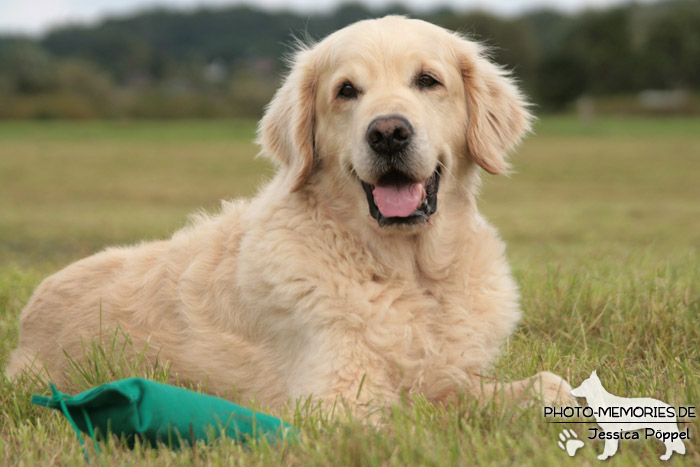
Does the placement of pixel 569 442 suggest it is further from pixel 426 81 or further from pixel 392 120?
pixel 426 81

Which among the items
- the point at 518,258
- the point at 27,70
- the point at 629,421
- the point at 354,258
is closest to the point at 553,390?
the point at 629,421

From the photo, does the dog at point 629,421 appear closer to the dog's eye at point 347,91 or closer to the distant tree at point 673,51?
the dog's eye at point 347,91

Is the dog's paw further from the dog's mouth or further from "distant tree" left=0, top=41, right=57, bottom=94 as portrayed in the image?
"distant tree" left=0, top=41, right=57, bottom=94

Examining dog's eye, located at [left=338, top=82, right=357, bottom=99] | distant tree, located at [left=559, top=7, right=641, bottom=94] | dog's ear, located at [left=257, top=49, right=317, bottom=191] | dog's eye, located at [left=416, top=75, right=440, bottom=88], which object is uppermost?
dog's eye, located at [left=416, top=75, right=440, bottom=88]

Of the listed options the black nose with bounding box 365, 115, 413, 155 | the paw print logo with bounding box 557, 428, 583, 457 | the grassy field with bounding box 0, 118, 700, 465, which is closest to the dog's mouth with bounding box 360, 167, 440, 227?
the black nose with bounding box 365, 115, 413, 155

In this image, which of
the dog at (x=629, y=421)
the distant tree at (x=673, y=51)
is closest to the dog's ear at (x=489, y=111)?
the dog at (x=629, y=421)

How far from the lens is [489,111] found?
4.42 metres

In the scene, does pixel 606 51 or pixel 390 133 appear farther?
pixel 606 51

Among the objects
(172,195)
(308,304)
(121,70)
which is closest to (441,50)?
(308,304)

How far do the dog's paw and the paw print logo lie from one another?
0.34 meters

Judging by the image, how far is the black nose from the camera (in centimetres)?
375

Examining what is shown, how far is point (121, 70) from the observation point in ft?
270

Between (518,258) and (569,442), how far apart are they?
5.22 metres

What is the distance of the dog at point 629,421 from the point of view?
2.76 metres
